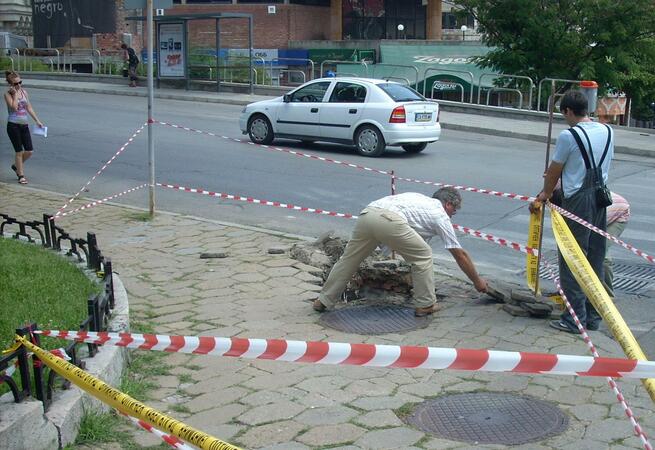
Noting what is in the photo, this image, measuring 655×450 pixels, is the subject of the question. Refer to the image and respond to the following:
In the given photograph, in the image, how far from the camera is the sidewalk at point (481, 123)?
2153 centimetres

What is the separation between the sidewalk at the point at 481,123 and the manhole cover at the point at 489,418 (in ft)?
52.8

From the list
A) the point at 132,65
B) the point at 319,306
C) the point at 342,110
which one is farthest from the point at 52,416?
the point at 132,65

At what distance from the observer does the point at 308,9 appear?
48.2m

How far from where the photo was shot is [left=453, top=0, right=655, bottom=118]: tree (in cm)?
2759

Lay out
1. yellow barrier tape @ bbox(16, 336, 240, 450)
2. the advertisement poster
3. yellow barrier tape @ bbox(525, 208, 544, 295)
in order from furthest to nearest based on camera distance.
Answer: the advertisement poster → yellow barrier tape @ bbox(525, 208, 544, 295) → yellow barrier tape @ bbox(16, 336, 240, 450)

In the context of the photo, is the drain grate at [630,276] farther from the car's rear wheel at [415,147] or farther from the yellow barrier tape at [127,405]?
the car's rear wheel at [415,147]

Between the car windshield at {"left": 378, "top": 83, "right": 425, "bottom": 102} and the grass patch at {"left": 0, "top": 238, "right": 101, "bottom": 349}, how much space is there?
34.9ft

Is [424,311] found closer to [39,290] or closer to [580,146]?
[580,146]

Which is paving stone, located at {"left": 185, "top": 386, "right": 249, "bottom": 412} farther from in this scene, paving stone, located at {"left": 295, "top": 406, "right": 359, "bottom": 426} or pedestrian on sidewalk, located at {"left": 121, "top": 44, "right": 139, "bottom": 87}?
pedestrian on sidewalk, located at {"left": 121, "top": 44, "right": 139, "bottom": 87}

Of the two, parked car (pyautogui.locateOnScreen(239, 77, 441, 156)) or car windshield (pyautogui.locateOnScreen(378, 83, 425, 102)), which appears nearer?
parked car (pyautogui.locateOnScreen(239, 77, 441, 156))

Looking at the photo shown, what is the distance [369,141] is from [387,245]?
34.2 ft

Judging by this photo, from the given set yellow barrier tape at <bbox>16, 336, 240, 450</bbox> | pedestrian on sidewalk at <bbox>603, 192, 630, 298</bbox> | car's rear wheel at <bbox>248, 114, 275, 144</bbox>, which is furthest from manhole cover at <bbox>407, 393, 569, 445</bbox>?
car's rear wheel at <bbox>248, 114, 275, 144</bbox>

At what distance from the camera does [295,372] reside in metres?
5.77

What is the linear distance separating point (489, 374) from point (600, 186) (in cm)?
199
